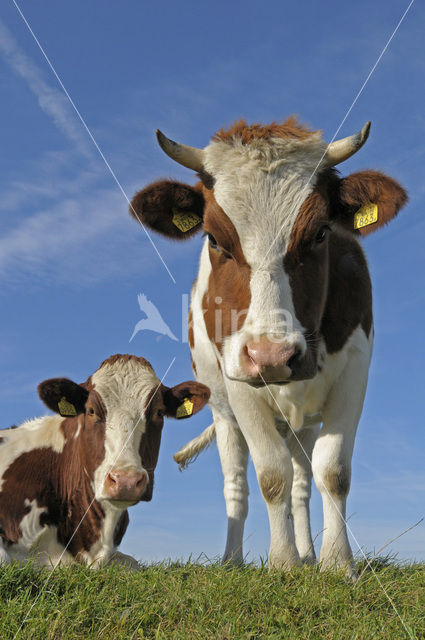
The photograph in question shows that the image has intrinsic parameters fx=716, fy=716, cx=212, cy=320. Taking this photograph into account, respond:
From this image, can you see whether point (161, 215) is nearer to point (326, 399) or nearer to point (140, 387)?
point (140, 387)

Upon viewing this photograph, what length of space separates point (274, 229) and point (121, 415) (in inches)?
99.5

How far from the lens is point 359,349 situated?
631 cm

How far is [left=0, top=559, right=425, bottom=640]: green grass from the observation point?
13.9ft

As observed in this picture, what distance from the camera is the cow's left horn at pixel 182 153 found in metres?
6.23

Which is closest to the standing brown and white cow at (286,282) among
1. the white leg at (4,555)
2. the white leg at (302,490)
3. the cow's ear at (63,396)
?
the white leg at (302,490)

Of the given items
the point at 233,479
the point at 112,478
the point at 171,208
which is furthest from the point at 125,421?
the point at 171,208

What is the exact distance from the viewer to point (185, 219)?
261 inches

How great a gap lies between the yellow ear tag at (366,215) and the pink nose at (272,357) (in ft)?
5.69

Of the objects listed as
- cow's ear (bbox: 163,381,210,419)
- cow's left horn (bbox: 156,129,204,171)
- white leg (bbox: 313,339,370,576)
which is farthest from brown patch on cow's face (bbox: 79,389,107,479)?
cow's left horn (bbox: 156,129,204,171)

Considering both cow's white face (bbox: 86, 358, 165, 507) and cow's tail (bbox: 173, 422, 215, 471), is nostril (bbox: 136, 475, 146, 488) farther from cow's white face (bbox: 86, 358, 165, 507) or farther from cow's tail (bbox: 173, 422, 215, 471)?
cow's tail (bbox: 173, 422, 215, 471)

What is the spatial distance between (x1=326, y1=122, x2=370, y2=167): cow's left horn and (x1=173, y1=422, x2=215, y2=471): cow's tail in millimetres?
4779

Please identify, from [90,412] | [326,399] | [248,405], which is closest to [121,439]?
[90,412]

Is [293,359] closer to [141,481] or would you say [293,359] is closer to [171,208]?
[141,481]

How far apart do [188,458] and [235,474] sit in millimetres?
2285
